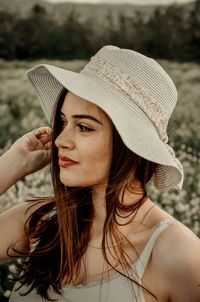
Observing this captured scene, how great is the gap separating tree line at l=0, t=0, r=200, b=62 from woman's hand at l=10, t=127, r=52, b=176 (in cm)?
404

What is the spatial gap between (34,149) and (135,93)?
94cm

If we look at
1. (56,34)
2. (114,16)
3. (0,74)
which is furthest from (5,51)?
(114,16)

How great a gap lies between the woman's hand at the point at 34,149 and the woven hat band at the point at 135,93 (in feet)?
2.51

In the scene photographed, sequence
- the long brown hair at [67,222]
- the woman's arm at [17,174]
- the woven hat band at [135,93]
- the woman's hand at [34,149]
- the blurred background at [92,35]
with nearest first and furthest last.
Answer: the woven hat band at [135,93] < the long brown hair at [67,222] < the woman's arm at [17,174] < the woman's hand at [34,149] < the blurred background at [92,35]

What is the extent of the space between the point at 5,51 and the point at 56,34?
0.89m

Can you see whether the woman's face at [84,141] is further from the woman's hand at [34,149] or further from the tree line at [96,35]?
the tree line at [96,35]

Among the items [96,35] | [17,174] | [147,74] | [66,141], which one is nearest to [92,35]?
[96,35]

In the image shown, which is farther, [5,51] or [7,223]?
[5,51]

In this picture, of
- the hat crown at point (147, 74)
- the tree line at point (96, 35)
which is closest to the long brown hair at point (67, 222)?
Answer: the hat crown at point (147, 74)

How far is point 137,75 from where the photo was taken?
6.41 ft

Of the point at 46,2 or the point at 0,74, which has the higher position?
the point at 46,2

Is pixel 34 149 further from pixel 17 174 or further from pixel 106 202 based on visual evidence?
pixel 106 202

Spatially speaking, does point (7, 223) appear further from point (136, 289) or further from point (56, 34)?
point (56, 34)

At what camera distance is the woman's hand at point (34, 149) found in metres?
2.49
